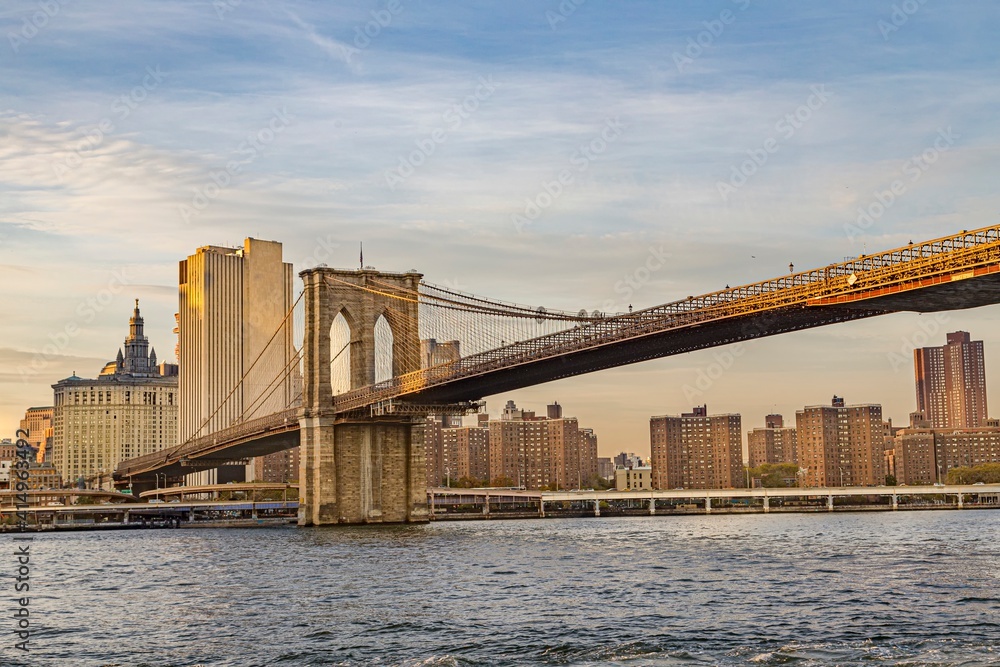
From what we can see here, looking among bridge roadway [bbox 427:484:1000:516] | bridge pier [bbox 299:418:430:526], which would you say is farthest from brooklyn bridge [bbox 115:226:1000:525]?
bridge roadway [bbox 427:484:1000:516]

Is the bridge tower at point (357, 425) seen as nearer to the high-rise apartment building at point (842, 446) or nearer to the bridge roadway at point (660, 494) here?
the bridge roadway at point (660, 494)

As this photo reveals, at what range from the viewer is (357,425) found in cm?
7756

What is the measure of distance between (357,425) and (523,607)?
154 ft

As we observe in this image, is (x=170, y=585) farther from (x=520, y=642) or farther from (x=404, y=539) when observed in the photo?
(x=404, y=539)

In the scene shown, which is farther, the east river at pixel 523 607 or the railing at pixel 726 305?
the railing at pixel 726 305

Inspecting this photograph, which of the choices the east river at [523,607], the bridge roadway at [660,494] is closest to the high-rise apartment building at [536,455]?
the bridge roadway at [660,494]

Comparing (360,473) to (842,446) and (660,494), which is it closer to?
(660,494)

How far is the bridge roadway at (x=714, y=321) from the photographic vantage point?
4191 cm

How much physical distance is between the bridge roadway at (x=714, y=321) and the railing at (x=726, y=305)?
→ 0.04 meters

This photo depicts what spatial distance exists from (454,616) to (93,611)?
9982 mm

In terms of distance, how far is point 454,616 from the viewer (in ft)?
99.0

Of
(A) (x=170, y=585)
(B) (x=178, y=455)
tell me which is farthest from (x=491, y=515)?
(A) (x=170, y=585)

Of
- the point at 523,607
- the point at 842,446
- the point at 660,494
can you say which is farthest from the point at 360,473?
the point at 842,446

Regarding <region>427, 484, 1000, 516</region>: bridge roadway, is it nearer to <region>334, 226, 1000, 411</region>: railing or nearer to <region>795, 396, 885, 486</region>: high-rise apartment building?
<region>795, 396, 885, 486</region>: high-rise apartment building
